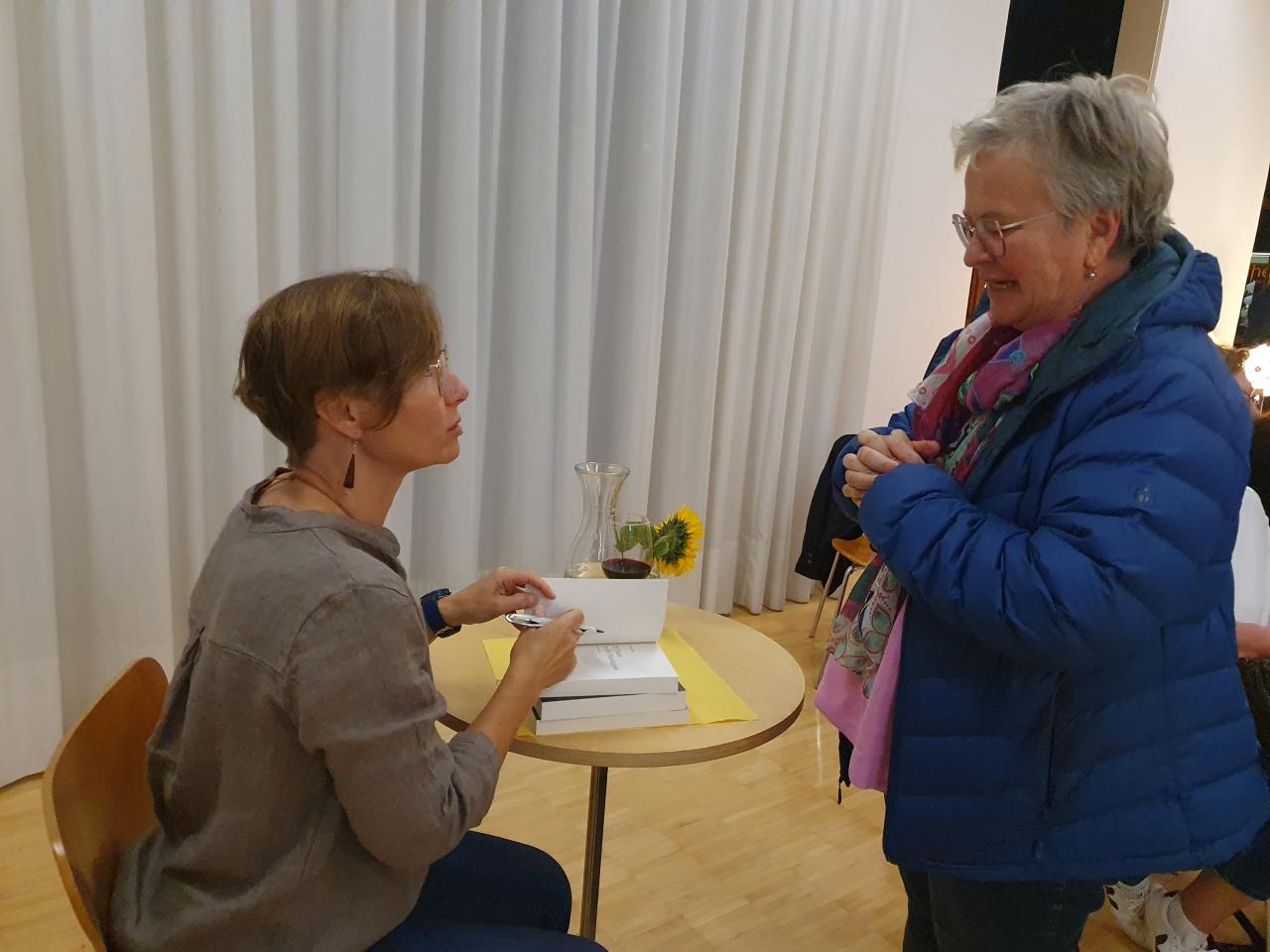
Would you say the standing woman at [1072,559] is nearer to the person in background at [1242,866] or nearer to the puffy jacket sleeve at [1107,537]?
the puffy jacket sleeve at [1107,537]

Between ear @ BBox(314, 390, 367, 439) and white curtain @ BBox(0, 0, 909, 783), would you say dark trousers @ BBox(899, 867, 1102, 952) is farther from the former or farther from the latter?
white curtain @ BBox(0, 0, 909, 783)

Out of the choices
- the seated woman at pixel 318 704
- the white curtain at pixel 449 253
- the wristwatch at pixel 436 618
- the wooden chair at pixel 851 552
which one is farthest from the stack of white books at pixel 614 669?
the wooden chair at pixel 851 552

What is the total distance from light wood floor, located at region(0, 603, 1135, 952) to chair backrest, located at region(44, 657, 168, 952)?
101 cm

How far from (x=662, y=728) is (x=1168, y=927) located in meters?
1.38

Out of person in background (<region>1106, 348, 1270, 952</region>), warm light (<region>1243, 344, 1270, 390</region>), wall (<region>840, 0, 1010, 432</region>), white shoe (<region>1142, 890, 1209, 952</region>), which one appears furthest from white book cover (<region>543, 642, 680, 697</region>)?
warm light (<region>1243, 344, 1270, 390</region>)

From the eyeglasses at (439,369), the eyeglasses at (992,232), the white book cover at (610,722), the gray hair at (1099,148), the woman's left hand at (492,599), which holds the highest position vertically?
the gray hair at (1099,148)

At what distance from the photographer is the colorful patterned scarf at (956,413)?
1.14 meters

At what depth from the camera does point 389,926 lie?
3.35 feet

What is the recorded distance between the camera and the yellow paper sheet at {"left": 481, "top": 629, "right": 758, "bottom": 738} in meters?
1.33

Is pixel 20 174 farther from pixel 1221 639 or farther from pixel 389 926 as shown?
pixel 1221 639

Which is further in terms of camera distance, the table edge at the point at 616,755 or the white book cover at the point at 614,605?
the white book cover at the point at 614,605

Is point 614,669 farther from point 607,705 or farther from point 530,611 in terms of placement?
point 530,611

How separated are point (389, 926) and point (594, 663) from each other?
0.43m

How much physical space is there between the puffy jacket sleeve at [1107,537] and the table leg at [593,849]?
2.22 ft
